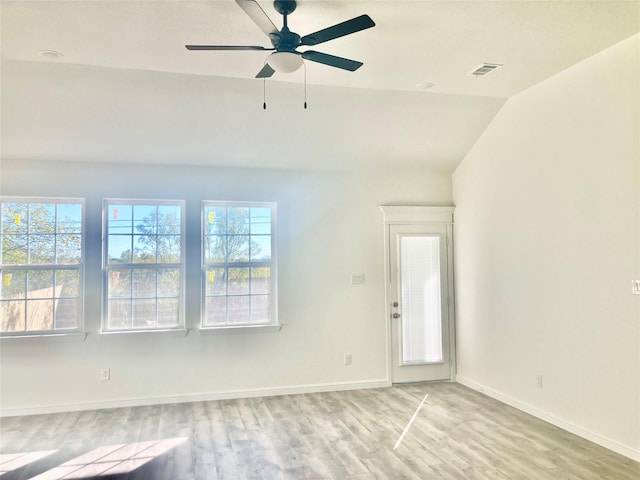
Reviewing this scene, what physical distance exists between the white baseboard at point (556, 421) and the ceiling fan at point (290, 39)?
11.4 ft

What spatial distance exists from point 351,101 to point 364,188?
4.45 ft

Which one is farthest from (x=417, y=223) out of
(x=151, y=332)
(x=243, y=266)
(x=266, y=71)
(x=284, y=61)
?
(x=284, y=61)

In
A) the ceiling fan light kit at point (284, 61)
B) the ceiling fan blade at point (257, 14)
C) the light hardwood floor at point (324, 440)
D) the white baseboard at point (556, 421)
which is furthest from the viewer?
the white baseboard at point (556, 421)

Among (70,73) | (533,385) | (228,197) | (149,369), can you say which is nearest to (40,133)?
(70,73)

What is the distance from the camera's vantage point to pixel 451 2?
8.74 feet

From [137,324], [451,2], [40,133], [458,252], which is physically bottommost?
[137,324]

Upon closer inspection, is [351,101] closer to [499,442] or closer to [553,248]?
[553,248]

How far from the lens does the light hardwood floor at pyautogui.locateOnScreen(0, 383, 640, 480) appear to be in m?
3.19

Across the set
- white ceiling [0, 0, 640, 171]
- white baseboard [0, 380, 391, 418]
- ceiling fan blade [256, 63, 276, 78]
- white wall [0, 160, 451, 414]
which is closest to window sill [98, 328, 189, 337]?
white wall [0, 160, 451, 414]

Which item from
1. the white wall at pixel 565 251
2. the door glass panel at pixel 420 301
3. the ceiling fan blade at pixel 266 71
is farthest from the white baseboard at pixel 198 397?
the ceiling fan blade at pixel 266 71

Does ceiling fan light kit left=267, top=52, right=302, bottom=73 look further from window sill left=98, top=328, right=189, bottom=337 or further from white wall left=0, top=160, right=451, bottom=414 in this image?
window sill left=98, top=328, right=189, bottom=337

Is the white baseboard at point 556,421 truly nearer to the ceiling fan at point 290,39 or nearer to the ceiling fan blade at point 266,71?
the ceiling fan at point 290,39

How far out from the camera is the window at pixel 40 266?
464 centimetres

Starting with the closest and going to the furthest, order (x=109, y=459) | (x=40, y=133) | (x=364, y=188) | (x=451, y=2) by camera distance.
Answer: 1. (x=451, y=2)
2. (x=109, y=459)
3. (x=40, y=133)
4. (x=364, y=188)
